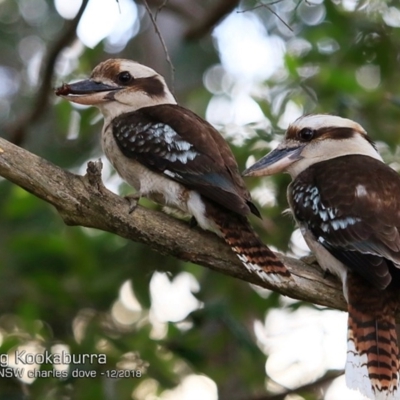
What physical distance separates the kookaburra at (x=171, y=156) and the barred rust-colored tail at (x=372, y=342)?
0.28m

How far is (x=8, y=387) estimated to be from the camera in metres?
4.23

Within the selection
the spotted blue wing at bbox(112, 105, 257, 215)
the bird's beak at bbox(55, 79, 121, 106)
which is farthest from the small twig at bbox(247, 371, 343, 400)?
the bird's beak at bbox(55, 79, 121, 106)

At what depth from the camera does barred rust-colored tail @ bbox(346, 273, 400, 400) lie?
314 cm

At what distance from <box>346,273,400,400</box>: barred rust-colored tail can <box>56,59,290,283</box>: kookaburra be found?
0.28 meters

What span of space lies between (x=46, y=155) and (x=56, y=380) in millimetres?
1563

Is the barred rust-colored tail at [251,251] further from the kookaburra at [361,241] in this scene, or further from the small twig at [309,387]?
the small twig at [309,387]

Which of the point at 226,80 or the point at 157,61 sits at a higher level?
the point at 157,61

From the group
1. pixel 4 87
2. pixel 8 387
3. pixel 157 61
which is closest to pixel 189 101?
pixel 157 61

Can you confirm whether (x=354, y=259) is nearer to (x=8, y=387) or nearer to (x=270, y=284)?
(x=270, y=284)

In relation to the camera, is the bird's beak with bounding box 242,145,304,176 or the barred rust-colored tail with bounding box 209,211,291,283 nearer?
the barred rust-colored tail with bounding box 209,211,291,283

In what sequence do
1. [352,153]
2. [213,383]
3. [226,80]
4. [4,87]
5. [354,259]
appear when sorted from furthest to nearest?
[4,87] < [226,80] < [213,383] < [352,153] < [354,259]

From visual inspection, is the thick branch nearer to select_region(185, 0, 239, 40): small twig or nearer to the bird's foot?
Result: the bird's foot

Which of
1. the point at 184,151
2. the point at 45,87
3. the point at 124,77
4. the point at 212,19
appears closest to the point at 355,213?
the point at 184,151

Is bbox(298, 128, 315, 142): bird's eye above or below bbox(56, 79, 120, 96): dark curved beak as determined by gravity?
below
